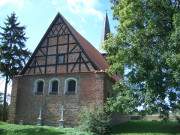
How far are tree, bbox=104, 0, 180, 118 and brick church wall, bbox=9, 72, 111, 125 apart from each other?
6.59m

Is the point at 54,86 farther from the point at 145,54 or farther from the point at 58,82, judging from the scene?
the point at 145,54

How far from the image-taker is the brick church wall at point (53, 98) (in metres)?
30.2

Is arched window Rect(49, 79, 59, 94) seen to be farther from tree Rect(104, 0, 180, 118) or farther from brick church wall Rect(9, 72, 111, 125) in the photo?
tree Rect(104, 0, 180, 118)

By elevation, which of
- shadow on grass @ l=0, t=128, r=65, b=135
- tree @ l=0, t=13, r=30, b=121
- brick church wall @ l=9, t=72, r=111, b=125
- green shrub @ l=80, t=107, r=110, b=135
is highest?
tree @ l=0, t=13, r=30, b=121

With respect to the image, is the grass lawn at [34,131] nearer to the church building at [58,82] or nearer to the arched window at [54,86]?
the church building at [58,82]

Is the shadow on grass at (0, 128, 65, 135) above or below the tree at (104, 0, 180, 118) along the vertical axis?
below

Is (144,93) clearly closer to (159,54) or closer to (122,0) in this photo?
(159,54)

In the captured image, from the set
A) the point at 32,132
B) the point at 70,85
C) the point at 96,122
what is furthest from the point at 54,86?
the point at 96,122

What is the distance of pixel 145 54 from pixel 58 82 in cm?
1184

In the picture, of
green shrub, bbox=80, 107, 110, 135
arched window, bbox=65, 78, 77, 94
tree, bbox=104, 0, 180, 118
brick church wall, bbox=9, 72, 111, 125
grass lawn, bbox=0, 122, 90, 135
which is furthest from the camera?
arched window, bbox=65, 78, 77, 94

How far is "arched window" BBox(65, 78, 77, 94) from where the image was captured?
31.4m

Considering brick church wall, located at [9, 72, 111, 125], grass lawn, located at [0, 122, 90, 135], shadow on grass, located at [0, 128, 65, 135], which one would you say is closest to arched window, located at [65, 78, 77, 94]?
brick church wall, located at [9, 72, 111, 125]

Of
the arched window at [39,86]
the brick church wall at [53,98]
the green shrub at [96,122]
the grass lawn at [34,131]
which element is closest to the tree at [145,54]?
the green shrub at [96,122]

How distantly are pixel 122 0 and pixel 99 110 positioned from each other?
8628 millimetres
